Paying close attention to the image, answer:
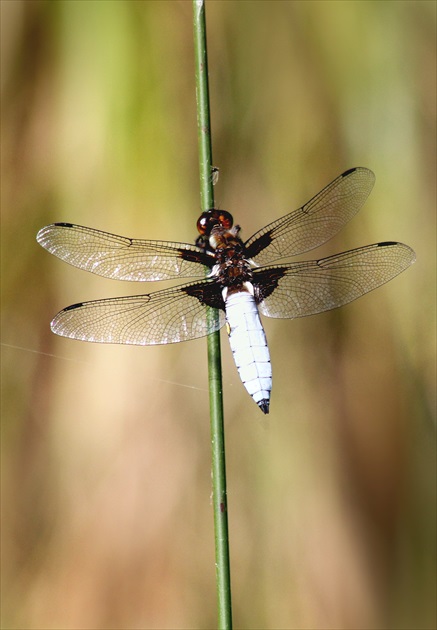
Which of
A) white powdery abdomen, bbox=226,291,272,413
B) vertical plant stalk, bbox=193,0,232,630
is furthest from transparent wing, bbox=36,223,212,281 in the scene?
vertical plant stalk, bbox=193,0,232,630

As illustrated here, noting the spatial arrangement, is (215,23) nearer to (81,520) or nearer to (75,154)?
(75,154)

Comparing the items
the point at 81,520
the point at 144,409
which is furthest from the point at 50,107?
the point at 81,520

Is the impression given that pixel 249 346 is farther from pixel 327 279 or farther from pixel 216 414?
pixel 216 414

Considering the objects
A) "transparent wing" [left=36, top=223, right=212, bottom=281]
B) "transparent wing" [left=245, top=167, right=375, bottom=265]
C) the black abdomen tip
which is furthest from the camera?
"transparent wing" [left=245, top=167, right=375, bottom=265]

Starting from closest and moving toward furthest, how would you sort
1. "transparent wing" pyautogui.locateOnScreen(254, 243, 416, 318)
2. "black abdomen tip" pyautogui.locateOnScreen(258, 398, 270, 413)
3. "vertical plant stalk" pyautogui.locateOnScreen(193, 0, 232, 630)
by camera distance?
"vertical plant stalk" pyautogui.locateOnScreen(193, 0, 232, 630)
"black abdomen tip" pyautogui.locateOnScreen(258, 398, 270, 413)
"transparent wing" pyautogui.locateOnScreen(254, 243, 416, 318)

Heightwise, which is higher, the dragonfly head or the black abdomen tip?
the dragonfly head

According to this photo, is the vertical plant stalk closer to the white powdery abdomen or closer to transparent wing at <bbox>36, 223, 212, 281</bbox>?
the white powdery abdomen

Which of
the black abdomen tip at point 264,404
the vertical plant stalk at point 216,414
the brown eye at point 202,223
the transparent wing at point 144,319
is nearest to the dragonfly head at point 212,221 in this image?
the brown eye at point 202,223

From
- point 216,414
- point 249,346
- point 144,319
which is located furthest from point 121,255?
point 216,414
